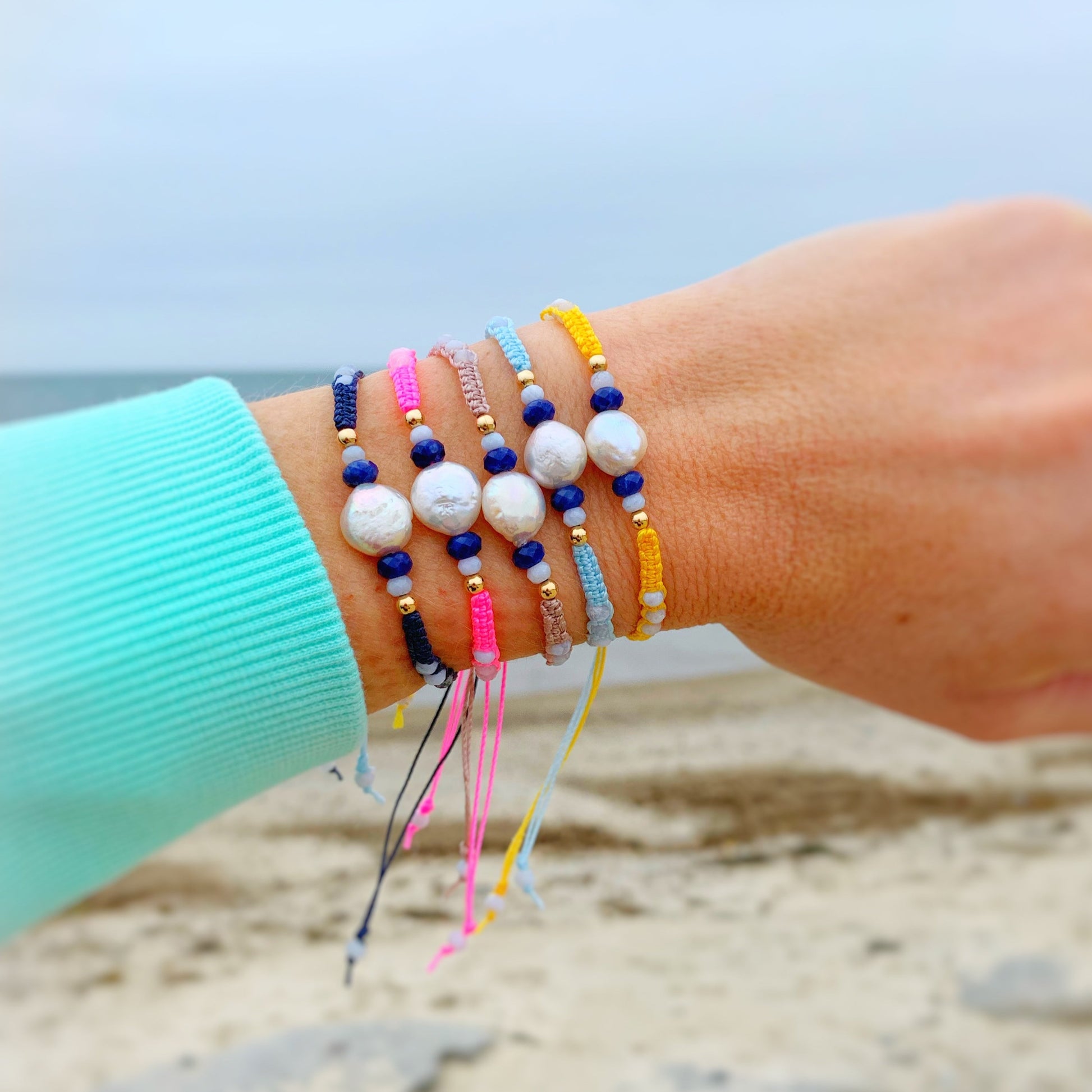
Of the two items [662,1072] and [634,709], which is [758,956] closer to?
[662,1072]

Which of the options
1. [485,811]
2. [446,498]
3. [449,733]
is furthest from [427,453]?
[485,811]

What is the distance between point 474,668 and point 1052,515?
0.81 meters

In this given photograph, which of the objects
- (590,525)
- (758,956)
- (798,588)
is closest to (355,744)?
(590,525)

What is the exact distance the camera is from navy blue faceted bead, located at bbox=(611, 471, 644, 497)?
1.15 m

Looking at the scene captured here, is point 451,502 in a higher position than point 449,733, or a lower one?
higher

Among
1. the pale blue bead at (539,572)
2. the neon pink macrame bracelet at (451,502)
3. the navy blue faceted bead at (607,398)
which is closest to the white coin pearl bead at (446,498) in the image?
the neon pink macrame bracelet at (451,502)

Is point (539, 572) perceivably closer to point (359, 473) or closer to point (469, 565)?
point (469, 565)

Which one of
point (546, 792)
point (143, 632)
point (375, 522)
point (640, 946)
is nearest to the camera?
point (143, 632)

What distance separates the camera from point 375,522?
3.58 ft

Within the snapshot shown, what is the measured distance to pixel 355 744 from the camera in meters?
1.18

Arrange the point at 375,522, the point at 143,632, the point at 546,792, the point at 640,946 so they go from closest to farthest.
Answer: the point at 143,632
the point at 375,522
the point at 546,792
the point at 640,946

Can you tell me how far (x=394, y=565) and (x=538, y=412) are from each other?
0.95 ft

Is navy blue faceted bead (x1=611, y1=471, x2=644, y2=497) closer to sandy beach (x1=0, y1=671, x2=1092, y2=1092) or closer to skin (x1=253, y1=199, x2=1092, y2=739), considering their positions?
skin (x1=253, y1=199, x2=1092, y2=739)

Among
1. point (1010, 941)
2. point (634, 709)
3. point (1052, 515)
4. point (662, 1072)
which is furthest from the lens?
point (634, 709)
